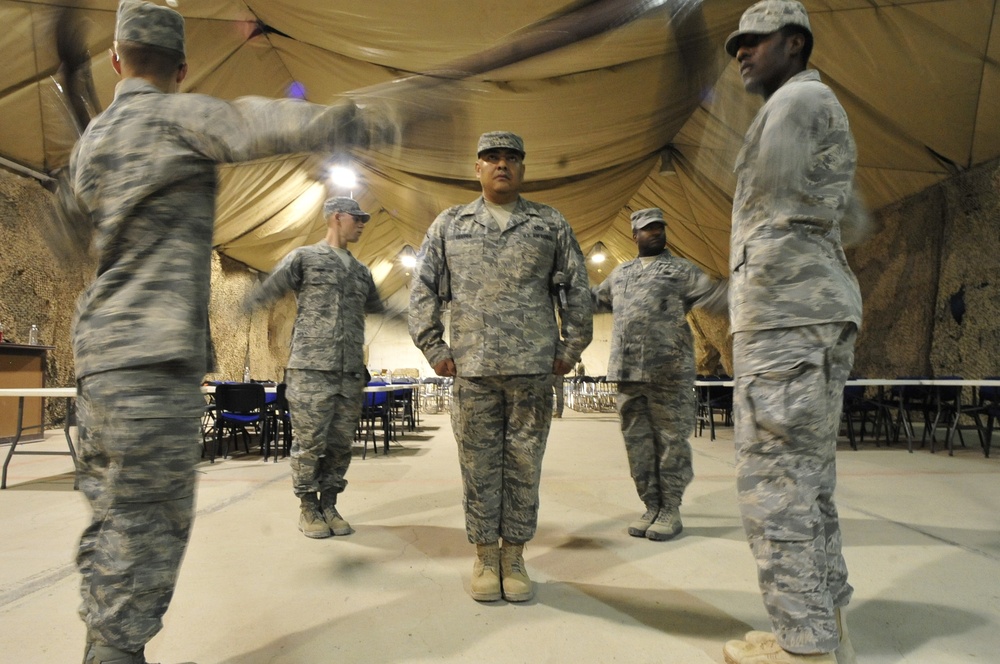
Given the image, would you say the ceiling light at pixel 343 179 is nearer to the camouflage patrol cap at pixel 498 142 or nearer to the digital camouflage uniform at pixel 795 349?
the camouflage patrol cap at pixel 498 142

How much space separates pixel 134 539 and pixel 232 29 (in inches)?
227

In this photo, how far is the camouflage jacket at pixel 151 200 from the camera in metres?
1.20

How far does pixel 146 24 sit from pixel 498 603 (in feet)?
6.72

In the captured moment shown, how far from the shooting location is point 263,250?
34.5ft

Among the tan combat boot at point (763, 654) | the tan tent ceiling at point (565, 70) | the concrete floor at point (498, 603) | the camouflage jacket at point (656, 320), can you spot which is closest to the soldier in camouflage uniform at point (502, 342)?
the concrete floor at point (498, 603)

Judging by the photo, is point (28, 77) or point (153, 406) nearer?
point (153, 406)

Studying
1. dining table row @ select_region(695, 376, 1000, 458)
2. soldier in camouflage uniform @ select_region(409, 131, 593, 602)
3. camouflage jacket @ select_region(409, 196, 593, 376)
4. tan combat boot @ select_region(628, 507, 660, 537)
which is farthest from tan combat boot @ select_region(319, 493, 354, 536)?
dining table row @ select_region(695, 376, 1000, 458)

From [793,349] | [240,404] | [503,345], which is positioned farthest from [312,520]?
[240,404]

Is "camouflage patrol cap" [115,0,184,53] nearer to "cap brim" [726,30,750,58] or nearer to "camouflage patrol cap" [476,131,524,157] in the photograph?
"camouflage patrol cap" [476,131,524,157]

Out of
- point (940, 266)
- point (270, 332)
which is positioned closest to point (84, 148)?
point (940, 266)

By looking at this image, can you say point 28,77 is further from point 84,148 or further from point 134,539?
point 134,539

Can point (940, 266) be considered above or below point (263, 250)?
below

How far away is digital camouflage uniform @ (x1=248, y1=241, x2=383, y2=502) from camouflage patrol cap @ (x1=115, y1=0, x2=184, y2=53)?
1.51m

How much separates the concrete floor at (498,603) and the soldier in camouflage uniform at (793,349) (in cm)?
35
